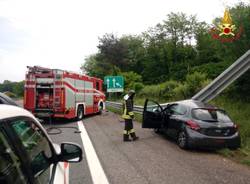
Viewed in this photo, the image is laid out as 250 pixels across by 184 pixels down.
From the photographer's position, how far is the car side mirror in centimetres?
306

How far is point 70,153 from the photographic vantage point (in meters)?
3.10

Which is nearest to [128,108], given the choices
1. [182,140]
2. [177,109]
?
[177,109]

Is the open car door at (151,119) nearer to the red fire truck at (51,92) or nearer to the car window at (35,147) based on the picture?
the red fire truck at (51,92)

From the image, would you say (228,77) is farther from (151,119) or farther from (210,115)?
(210,115)

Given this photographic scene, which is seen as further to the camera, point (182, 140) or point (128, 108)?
point (128, 108)

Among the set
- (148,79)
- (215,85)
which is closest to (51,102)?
(215,85)

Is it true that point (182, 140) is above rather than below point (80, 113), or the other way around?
below

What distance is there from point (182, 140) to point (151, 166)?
2.85 metres

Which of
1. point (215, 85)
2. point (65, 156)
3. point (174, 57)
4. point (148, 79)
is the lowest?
point (65, 156)

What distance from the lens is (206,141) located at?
9688mm

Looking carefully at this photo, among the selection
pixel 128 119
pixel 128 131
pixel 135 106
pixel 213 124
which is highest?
pixel 135 106

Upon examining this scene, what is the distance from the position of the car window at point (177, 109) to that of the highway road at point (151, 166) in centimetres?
109

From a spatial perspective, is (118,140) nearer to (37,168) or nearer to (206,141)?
(206,141)

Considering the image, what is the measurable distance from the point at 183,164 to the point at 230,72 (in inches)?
267
